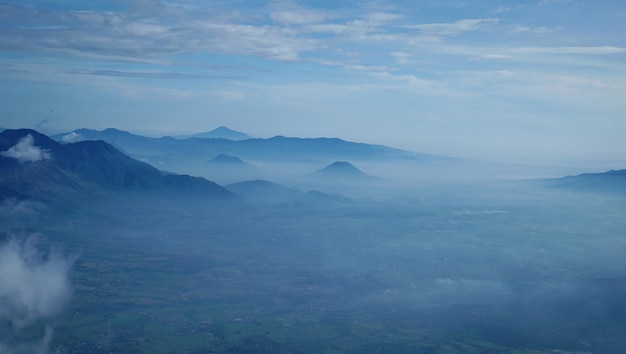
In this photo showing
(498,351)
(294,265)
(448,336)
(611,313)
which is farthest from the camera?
(294,265)

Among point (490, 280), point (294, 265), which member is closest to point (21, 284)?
point (294, 265)

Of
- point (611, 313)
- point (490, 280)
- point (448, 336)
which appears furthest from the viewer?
point (490, 280)

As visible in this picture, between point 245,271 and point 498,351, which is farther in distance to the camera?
point 245,271

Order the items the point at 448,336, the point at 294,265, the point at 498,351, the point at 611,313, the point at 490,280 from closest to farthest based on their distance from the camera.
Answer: the point at 498,351 < the point at 448,336 < the point at 611,313 < the point at 490,280 < the point at 294,265

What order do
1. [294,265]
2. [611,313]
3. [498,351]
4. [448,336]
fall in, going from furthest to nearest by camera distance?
[294,265] < [611,313] < [448,336] < [498,351]

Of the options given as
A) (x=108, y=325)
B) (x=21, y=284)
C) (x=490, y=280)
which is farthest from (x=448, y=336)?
(x=21, y=284)

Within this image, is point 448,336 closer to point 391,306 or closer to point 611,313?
point 391,306

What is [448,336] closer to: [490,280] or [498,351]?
[498,351]

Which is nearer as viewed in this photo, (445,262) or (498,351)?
(498,351)
